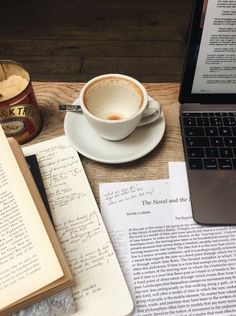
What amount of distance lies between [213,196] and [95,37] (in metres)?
1.29

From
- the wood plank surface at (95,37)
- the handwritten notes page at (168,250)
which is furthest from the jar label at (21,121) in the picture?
the wood plank surface at (95,37)

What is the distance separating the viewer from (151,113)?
21.6 inches

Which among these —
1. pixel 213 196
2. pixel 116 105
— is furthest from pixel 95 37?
pixel 213 196

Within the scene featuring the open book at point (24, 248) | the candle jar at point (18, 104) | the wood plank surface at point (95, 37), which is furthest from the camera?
the wood plank surface at point (95, 37)

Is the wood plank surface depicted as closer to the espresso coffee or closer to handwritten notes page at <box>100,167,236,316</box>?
the espresso coffee

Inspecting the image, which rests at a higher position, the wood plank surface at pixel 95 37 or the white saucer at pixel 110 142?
the white saucer at pixel 110 142

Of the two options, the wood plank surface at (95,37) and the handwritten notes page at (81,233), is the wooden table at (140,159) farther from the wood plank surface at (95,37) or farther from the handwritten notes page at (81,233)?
the wood plank surface at (95,37)

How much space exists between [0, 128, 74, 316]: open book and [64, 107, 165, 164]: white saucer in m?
0.11

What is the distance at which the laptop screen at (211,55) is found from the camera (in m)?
0.47

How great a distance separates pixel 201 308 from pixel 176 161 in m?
0.21

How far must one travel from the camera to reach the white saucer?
530 millimetres

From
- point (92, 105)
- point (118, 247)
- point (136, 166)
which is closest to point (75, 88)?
point (92, 105)

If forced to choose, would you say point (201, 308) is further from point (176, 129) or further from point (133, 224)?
point (176, 129)

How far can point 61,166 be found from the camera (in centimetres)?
53
